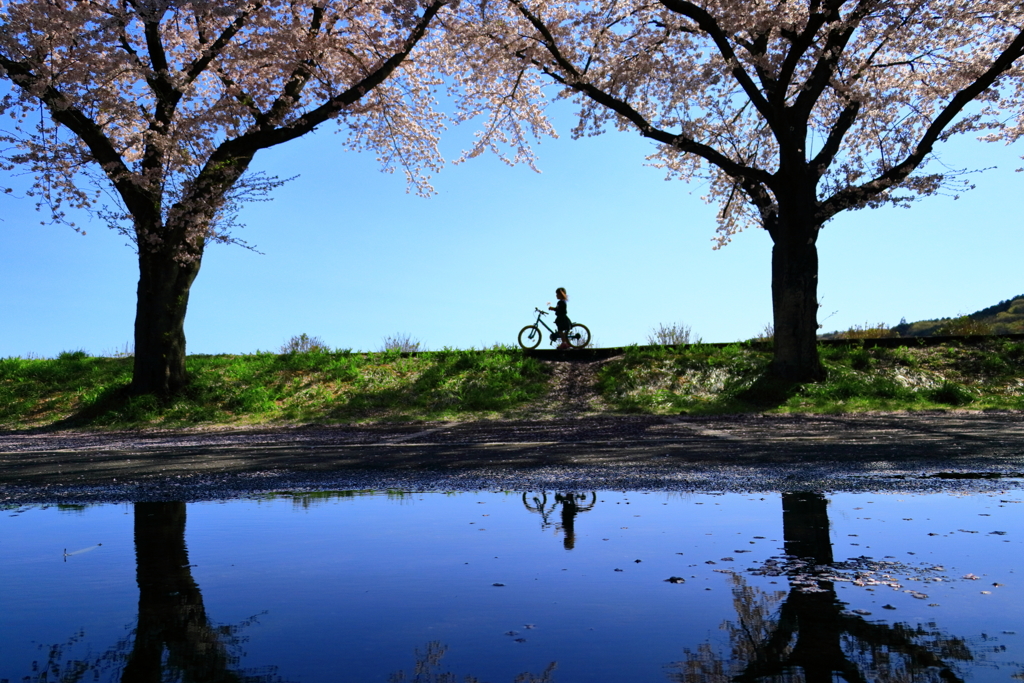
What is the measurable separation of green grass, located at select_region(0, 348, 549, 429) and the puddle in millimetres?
13363

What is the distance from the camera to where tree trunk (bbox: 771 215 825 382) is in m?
19.3

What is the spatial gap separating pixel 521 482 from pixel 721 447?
3541mm

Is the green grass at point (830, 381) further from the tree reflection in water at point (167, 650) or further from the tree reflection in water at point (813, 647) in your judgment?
the tree reflection in water at point (167, 650)

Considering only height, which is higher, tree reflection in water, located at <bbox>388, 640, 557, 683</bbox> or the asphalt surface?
tree reflection in water, located at <bbox>388, 640, 557, 683</bbox>

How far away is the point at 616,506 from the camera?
523 centimetres

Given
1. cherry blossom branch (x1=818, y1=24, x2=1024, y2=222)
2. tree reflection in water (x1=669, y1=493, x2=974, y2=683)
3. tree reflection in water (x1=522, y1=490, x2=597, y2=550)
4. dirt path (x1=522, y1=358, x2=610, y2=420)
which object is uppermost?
cherry blossom branch (x1=818, y1=24, x2=1024, y2=222)

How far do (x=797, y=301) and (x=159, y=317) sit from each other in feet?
49.7

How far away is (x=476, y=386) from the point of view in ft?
67.0

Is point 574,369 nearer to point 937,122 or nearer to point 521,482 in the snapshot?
point 937,122

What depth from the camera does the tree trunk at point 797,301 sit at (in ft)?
63.4

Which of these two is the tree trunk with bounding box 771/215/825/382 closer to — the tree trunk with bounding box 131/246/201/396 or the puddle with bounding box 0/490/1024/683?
the tree trunk with bounding box 131/246/201/396

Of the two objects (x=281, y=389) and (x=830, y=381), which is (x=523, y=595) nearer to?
(x=830, y=381)

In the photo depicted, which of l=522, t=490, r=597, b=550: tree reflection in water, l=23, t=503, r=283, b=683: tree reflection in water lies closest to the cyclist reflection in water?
l=522, t=490, r=597, b=550: tree reflection in water

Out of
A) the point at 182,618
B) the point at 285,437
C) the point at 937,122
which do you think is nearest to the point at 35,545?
the point at 182,618
